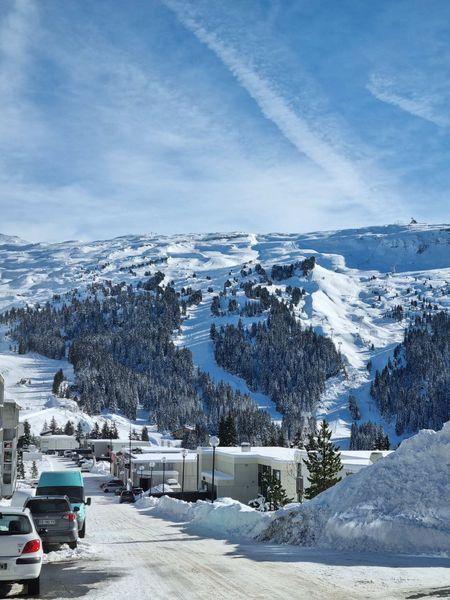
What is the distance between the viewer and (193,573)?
577 inches

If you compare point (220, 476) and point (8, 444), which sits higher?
point (8, 444)

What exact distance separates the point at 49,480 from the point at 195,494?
37.9m

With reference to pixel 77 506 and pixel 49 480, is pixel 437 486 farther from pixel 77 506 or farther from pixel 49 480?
pixel 49 480

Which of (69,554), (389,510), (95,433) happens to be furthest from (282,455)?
(95,433)

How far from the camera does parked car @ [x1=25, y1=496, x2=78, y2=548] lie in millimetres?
18234

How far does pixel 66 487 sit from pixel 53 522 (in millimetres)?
7626

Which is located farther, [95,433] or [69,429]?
[69,429]

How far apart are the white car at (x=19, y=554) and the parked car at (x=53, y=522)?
6.21m

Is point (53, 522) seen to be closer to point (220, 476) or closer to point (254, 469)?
point (254, 469)

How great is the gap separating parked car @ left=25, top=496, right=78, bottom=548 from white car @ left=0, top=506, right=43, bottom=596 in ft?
20.4

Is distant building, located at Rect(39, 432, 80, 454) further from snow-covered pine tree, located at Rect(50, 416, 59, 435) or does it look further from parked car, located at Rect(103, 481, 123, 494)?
parked car, located at Rect(103, 481, 123, 494)

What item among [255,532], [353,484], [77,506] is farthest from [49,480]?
[353,484]

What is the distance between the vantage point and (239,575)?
14367 mm

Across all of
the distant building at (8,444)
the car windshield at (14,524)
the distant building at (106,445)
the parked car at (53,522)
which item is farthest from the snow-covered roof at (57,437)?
the car windshield at (14,524)
